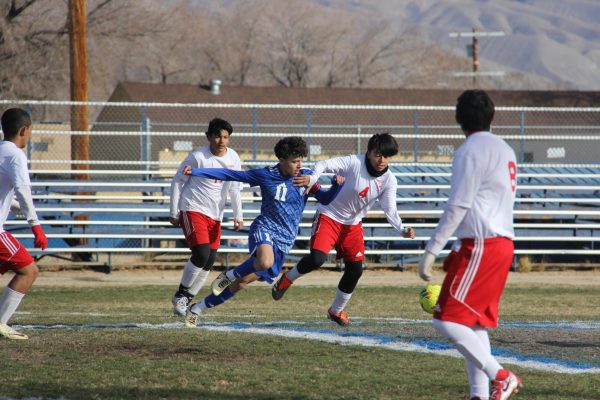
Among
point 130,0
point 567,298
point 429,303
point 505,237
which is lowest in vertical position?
point 567,298

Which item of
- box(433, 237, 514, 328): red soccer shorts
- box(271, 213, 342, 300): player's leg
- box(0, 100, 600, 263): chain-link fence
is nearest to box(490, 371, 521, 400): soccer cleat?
box(433, 237, 514, 328): red soccer shorts

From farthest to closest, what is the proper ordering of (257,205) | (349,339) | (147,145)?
(147,145) < (257,205) < (349,339)

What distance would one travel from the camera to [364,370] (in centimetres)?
751

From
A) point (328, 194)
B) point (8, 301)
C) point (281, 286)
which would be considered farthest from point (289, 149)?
point (8, 301)

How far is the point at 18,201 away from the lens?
345 inches

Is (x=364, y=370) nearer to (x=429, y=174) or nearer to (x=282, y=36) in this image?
(x=429, y=174)

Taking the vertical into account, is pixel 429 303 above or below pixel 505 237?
below

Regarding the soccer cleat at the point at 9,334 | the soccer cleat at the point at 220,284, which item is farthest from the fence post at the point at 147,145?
the soccer cleat at the point at 9,334

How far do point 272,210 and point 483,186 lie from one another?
397 centimetres

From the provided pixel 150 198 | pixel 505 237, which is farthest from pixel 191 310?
pixel 150 198

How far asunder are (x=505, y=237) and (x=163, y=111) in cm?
3416

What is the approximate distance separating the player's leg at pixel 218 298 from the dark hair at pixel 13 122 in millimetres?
2521

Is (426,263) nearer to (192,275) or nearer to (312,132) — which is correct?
(192,275)

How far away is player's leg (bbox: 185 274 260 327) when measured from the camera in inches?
389
